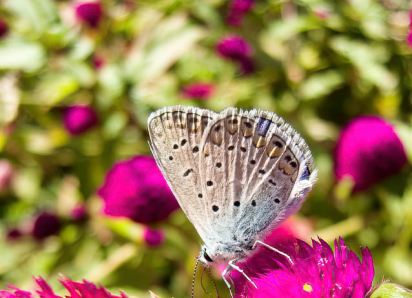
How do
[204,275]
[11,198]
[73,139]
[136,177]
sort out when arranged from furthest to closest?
[11,198] → [73,139] → [136,177] → [204,275]

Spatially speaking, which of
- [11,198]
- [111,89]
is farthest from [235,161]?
[11,198]

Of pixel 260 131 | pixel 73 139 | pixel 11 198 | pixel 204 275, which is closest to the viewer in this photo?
pixel 260 131

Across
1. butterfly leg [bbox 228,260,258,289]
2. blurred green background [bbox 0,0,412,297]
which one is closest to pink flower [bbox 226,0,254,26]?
blurred green background [bbox 0,0,412,297]

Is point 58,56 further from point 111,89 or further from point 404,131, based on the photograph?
point 404,131

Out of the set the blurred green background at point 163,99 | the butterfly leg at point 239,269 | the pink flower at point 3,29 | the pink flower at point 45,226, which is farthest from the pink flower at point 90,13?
the butterfly leg at point 239,269

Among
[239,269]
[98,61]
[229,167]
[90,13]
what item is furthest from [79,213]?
[239,269]

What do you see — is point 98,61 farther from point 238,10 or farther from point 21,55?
Answer: point 238,10
